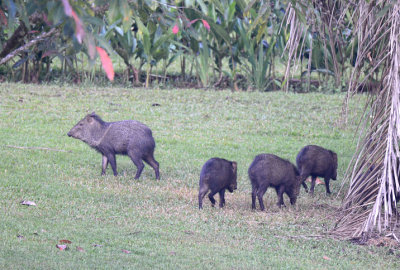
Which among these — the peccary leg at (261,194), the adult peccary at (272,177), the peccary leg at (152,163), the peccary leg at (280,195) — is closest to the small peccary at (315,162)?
the adult peccary at (272,177)

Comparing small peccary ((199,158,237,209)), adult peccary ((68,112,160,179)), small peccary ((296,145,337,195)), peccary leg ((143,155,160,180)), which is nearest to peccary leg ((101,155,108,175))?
adult peccary ((68,112,160,179))

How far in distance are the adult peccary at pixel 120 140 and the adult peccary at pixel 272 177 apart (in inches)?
67.0

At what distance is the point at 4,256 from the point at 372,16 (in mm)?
3918

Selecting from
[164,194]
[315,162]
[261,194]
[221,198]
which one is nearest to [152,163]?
[164,194]

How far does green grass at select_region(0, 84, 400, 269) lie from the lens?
15.9 ft

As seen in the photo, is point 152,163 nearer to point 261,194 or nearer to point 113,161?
point 113,161

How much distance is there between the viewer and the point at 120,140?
7.78 meters

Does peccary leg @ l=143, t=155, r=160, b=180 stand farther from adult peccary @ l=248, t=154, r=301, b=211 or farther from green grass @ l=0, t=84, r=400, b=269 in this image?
adult peccary @ l=248, t=154, r=301, b=211

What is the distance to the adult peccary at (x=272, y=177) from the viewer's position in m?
6.54

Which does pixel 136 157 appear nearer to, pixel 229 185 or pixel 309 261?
pixel 229 185

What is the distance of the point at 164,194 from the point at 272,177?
1.32 metres

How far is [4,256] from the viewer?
15.1ft

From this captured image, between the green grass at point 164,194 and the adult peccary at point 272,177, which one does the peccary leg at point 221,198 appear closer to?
the green grass at point 164,194

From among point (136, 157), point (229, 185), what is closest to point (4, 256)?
point (229, 185)
